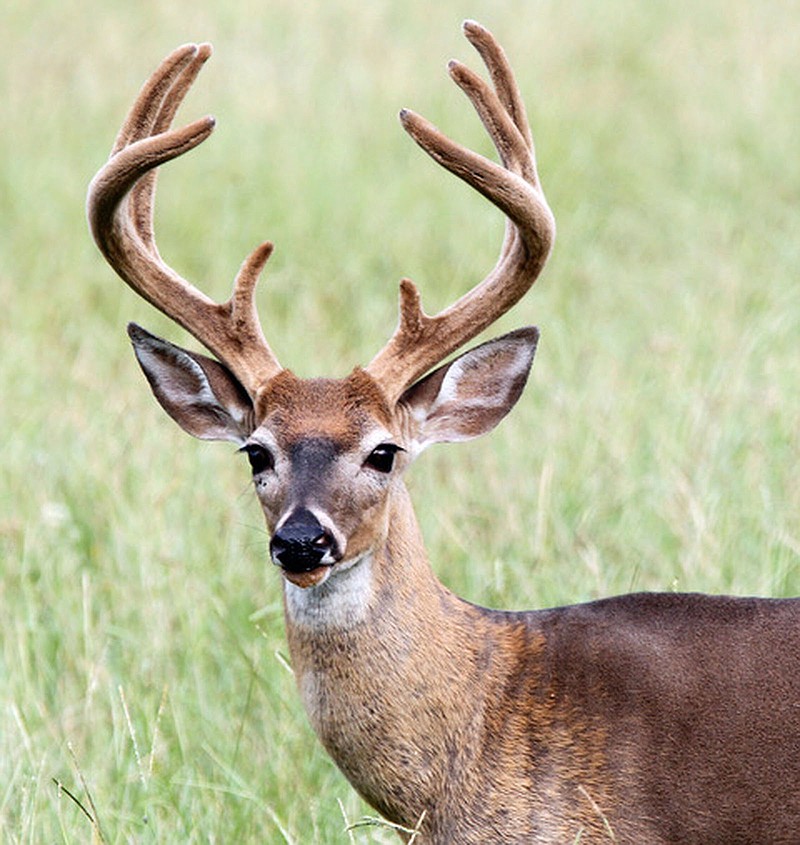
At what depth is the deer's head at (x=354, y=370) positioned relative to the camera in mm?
3639

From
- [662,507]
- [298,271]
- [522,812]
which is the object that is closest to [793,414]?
[662,507]

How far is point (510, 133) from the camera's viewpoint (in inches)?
157

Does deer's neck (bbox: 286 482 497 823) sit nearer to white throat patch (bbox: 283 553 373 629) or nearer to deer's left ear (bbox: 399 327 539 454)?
white throat patch (bbox: 283 553 373 629)

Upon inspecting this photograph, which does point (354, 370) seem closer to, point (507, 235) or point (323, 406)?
point (323, 406)

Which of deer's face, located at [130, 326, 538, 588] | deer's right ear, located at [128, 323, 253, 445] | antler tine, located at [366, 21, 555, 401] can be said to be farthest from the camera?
deer's right ear, located at [128, 323, 253, 445]

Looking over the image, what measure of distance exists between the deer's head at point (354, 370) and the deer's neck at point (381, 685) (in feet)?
0.31

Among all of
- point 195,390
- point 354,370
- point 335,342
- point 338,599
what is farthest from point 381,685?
point 335,342

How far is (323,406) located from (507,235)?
642mm

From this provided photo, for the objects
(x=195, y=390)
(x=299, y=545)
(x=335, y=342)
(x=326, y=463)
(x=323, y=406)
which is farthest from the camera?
(x=335, y=342)

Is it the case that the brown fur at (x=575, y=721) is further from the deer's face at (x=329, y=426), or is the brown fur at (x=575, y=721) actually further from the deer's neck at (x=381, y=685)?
the deer's face at (x=329, y=426)

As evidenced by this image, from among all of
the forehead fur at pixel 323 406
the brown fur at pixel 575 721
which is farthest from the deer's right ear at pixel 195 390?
the brown fur at pixel 575 721

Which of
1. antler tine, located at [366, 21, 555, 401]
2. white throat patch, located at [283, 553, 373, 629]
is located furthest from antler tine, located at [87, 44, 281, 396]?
white throat patch, located at [283, 553, 373, 629]

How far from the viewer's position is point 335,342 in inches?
275

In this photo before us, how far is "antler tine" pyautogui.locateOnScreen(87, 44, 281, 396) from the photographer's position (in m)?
3.83
